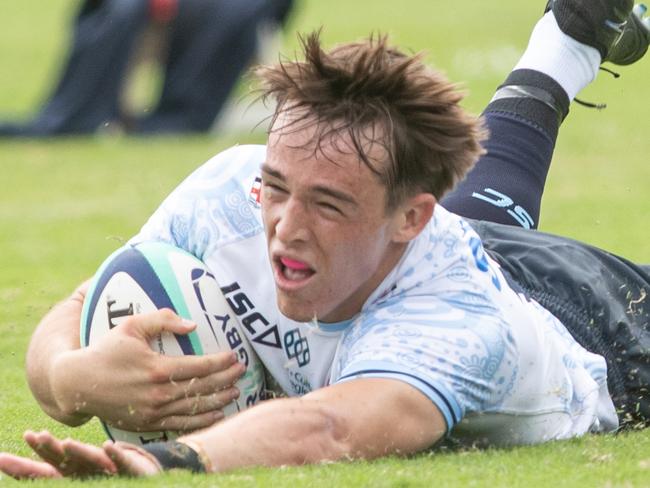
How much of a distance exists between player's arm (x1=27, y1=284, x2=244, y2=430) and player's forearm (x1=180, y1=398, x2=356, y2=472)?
261 millimetres

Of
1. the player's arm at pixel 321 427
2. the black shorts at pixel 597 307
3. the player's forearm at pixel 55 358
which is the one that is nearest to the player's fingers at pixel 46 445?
the player's arm at pixel 321 427

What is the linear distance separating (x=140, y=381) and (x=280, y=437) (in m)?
0.47

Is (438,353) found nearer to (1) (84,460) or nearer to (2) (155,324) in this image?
(2) (155,324)

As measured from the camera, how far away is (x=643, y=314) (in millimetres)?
5414

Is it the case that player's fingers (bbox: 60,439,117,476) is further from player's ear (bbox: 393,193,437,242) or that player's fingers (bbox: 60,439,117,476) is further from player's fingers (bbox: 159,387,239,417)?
player's ear (bbox: 393,193,437,242)

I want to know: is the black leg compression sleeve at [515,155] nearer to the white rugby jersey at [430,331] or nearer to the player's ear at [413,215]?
the white rugby jersey at [430,331]

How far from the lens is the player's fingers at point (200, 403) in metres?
4.43

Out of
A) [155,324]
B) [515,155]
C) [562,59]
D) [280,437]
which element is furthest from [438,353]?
[562,59]

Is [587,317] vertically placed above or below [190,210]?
below

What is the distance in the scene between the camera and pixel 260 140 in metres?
13.8

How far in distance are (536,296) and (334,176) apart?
3.86 feet

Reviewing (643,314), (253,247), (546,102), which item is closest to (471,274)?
(253,247)

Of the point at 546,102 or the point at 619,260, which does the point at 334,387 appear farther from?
the point at 546,102

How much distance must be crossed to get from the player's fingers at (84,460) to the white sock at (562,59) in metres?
3.08
